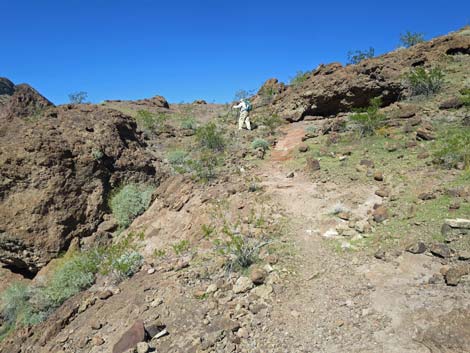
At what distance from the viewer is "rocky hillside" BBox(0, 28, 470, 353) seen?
3611mm

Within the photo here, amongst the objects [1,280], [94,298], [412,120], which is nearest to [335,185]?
[412,120]

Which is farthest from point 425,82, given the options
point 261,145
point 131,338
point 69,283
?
point 69,283

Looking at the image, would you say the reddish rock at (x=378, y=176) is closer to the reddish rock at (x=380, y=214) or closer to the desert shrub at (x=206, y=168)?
the reddish rock at (x=380, y=214)

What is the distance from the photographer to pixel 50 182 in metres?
8.03

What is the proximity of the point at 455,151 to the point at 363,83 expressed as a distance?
20.1 ft

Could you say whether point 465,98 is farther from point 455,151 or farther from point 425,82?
point 455,151

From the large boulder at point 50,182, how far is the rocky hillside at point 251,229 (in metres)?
0.04

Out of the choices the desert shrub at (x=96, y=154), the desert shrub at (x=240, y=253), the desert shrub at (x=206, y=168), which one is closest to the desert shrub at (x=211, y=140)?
the desert shrub at (x=206, y=168)

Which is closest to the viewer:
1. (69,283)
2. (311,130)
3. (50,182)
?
(69,283)

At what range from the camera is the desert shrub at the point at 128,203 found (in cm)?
825

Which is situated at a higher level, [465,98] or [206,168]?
[465,98]

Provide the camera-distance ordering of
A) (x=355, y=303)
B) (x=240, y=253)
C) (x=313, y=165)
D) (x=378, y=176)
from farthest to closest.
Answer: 1. (x=313, y=165)
2. (x=378, y=176)
3. (x=240, y=253)
4. (x=355, y=303)

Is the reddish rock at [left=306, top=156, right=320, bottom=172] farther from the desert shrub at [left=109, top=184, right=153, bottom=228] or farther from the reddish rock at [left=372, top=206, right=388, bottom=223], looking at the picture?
the desert shrub at [left=109, top=184, right=153, bottom=228]

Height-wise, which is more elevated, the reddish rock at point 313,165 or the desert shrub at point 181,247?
the reddish rock at point 313,165
